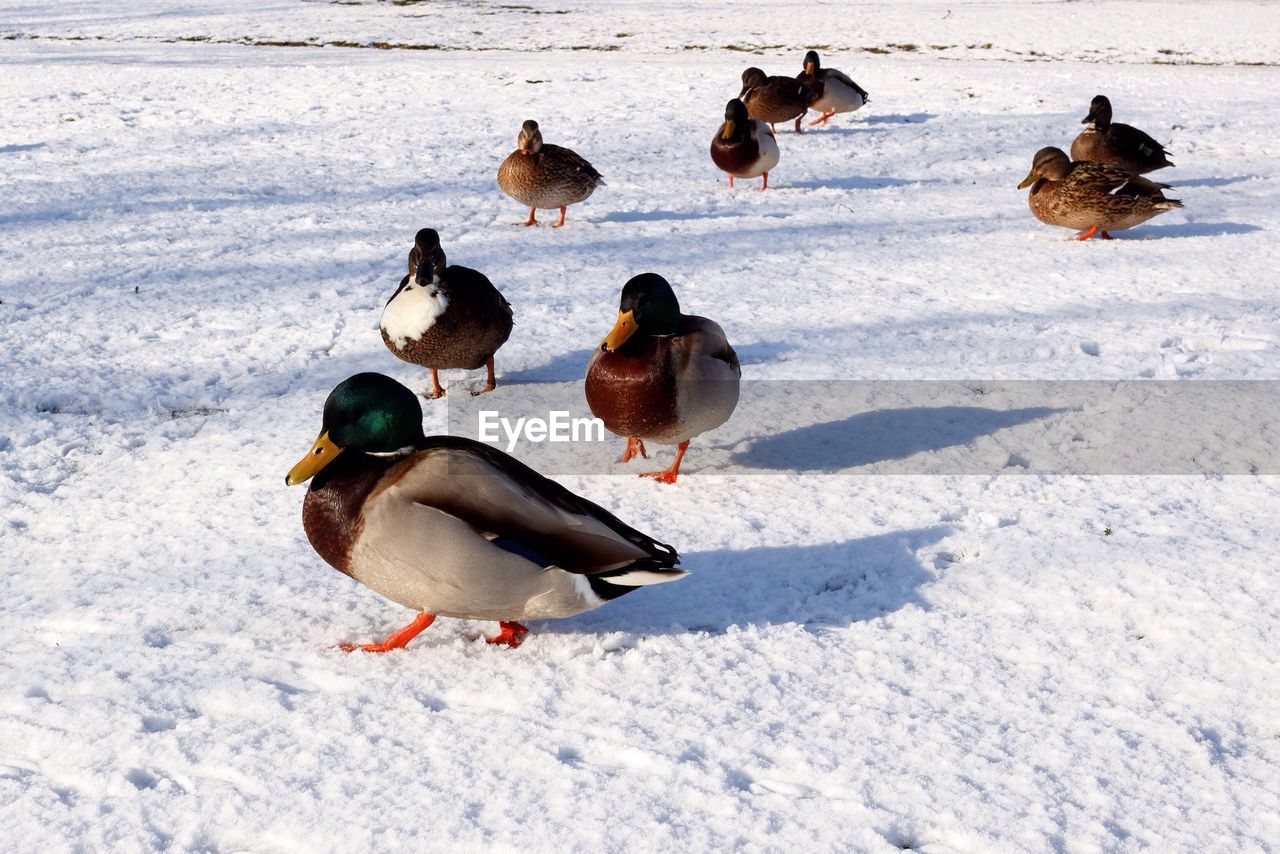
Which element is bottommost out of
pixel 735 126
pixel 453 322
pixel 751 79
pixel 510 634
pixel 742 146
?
pixel 510 634

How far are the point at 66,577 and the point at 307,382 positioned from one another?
1.76m

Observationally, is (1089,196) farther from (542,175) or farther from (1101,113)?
(542,175)

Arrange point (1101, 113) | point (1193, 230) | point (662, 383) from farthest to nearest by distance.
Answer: point (1101, 113) < point (1193, 230) < point (662, 383)

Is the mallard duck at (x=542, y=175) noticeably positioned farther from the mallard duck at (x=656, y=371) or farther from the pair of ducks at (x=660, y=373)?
the mallard duck at (x=656, y=371)

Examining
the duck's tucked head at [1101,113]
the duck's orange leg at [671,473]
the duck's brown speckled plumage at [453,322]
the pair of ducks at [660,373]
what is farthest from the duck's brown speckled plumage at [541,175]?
the duck's tucked head at [1101,113]

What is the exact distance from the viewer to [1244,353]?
5398mm

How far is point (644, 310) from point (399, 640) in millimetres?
1444

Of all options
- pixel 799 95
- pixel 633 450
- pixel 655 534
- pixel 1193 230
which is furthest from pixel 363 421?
pixel 799 95

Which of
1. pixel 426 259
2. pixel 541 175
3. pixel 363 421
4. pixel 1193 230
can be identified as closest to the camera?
pixel 363 421

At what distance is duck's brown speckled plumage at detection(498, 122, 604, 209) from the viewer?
7473 mm

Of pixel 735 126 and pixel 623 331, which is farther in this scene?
pixel 735 126

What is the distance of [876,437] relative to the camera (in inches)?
181

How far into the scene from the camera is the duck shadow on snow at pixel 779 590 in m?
3.26

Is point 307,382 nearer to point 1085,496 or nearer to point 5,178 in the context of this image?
point 1085,496
